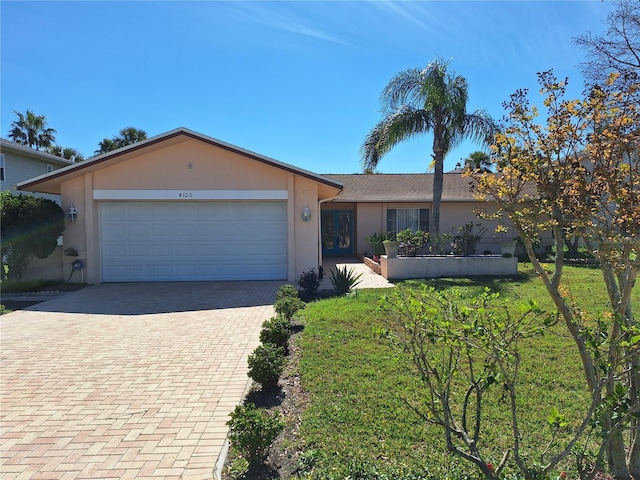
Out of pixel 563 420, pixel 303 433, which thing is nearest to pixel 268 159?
pixel 303 433

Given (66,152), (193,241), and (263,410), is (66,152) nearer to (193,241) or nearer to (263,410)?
(193,241)

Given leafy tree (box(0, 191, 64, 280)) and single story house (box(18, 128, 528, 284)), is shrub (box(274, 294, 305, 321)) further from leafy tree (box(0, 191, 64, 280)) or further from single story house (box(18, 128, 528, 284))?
leafy tree (box(0, 191, 64, 280))

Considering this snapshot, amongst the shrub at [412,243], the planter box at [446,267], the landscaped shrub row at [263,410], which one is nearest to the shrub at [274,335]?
the landscaped shrub row at [263,410]

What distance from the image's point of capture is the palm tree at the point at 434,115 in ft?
48.0

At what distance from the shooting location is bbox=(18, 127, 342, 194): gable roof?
1198 cm

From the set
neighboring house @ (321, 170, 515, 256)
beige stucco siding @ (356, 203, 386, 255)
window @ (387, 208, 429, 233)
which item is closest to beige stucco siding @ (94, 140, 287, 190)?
neighboring house @ (321, 170, 515, 256)

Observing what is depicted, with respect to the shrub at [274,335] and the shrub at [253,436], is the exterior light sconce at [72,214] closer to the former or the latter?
the shrub at [274,335]

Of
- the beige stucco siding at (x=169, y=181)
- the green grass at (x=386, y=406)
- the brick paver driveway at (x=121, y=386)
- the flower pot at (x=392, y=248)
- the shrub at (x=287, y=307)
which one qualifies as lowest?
the brick paver driveway at (x=121, y=386)

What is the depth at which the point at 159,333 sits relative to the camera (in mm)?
7398

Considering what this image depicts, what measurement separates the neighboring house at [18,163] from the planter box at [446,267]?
60.3 ft

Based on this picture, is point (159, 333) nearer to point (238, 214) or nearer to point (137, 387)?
point (137, 387)

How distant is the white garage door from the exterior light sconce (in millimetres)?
727

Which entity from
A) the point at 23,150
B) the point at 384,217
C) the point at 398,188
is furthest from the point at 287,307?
the point at 23,150

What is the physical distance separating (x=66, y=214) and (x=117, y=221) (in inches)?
58.8
